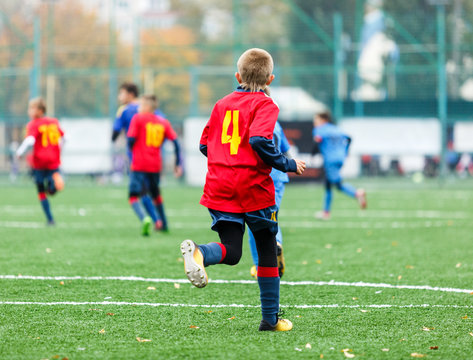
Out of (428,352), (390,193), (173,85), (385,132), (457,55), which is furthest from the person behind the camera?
(173,85)

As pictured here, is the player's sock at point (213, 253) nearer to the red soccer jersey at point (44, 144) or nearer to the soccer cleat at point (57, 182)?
the soccer cleat at point (57, 182)

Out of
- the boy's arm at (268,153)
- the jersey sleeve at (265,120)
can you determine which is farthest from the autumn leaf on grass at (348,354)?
the jersey sleeve at (265,120)

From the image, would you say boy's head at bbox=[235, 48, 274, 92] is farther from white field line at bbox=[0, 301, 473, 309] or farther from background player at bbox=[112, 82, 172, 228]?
background player at bbox=[112, 82, 172, 228]

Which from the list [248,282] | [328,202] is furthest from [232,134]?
[328,202]

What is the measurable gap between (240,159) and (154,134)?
6.21 metres

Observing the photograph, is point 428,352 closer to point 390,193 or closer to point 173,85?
point 390,193

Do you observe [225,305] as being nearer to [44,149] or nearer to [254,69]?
[254,69]

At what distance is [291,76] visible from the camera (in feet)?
83.8

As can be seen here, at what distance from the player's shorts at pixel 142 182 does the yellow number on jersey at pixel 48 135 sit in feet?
5.23

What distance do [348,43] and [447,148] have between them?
5294 millimetres

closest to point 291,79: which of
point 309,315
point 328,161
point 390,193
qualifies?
point 390,193

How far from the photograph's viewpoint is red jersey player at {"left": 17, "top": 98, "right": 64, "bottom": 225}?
11836mm

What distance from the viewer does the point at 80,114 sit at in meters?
27.1

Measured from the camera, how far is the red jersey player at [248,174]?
188 inches
